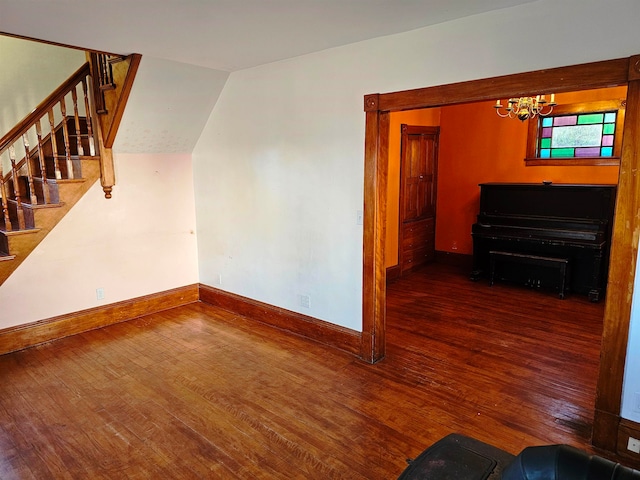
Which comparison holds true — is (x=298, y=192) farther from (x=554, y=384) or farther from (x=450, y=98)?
(x=554, y=384)

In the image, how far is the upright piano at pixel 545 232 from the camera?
16.1 feet

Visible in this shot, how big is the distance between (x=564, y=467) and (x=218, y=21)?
2807mm

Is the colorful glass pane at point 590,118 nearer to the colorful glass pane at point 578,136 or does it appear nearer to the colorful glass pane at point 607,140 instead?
the colorful glass pane at point 578,136

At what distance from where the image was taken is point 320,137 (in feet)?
11.9

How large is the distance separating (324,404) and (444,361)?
1174mm

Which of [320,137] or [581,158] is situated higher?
[320,137]

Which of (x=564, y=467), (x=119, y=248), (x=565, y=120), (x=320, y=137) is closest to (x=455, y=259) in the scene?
(x=565, y=120)

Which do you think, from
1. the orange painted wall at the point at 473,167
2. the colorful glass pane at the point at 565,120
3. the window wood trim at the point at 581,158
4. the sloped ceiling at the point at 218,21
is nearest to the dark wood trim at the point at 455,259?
the orange painted wall at the point at 473,167

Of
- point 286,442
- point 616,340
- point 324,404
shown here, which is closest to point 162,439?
point 286,442

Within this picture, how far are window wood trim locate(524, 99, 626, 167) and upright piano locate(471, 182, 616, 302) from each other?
494 millimetres

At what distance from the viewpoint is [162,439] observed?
257 cm

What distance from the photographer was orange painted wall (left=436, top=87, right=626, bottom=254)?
5604mm

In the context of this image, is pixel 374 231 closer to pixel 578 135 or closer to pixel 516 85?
pixel 516 85

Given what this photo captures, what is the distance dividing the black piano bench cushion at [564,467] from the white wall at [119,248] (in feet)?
Result: 13.5
